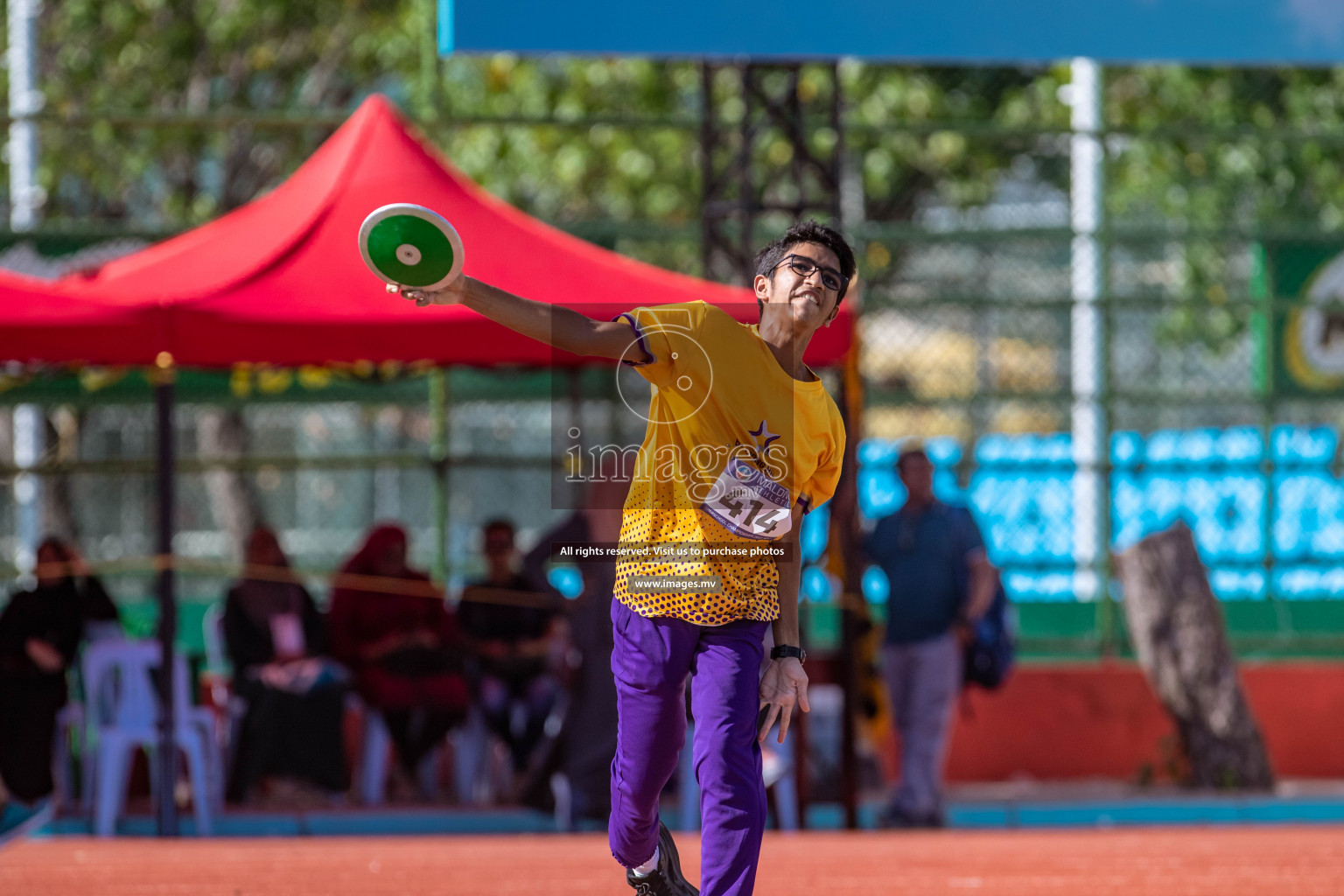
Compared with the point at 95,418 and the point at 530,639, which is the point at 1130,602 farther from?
the point at 95,418

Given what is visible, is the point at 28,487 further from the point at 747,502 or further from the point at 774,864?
the point at 747,502

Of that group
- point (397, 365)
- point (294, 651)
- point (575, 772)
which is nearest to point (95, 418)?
point (397, 365)

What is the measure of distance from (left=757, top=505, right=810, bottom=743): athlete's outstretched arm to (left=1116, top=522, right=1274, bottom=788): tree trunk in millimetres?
5517

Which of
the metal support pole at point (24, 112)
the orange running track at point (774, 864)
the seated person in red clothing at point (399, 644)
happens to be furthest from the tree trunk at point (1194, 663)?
the metal support pole at point (24, 112)

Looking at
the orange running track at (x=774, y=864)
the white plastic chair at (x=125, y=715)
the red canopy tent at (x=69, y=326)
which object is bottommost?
the orange running track at (x=774, y=864)

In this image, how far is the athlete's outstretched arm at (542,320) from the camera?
362 centimetres

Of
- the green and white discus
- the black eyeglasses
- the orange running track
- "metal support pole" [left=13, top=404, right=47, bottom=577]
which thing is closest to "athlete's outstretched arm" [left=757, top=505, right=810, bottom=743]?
the black eyeglasses

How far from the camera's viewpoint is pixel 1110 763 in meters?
9.47

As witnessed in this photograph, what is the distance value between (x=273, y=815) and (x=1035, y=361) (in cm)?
488

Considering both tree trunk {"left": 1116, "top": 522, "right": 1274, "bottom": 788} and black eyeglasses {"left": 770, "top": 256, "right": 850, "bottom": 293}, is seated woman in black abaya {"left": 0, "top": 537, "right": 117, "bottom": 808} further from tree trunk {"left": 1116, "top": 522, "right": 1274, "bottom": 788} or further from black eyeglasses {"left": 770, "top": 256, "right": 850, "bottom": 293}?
tree trunk {"left": 1116, "top": 522, "right": 1274, "bottom": 788}

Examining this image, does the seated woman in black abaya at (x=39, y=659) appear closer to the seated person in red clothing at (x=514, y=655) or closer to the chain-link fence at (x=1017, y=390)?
the chain-link fence at (x=1017, y=390)

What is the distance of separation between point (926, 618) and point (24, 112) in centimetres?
557

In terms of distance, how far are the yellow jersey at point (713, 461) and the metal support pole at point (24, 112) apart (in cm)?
628

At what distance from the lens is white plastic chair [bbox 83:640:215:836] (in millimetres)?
7879
